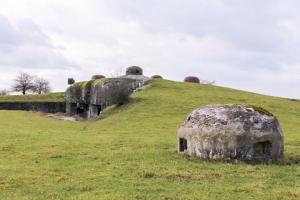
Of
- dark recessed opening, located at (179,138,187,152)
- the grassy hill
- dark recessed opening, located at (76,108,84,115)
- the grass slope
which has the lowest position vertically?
the grassy hill

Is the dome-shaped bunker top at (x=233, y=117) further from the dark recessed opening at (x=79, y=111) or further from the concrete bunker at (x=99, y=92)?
the dark recessed opening at (x=79, y=111)

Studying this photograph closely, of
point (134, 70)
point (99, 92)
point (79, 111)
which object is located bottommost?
point (79, 111)

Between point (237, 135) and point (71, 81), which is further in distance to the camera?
point (71, 81)

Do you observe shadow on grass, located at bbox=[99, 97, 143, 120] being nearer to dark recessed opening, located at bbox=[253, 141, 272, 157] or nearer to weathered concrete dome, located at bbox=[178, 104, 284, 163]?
weathered concrete dome, located at bbox=[178, 104, 284, 163]

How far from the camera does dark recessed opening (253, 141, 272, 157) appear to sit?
58.3 feet

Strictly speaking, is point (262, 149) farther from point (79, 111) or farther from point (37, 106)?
point (37, 106)

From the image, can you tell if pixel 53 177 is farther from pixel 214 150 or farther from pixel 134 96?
pixel 134 96

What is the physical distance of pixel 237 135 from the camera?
17.5 meters

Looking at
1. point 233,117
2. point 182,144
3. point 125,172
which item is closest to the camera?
point 125,172

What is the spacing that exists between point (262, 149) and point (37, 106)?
57.8 metres

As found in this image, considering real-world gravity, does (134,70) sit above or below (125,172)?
above

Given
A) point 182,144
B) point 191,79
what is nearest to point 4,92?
point 191,79

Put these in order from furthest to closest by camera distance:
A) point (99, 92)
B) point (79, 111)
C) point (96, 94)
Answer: point (79, 111) < point (96, 94) < point (99, 92)

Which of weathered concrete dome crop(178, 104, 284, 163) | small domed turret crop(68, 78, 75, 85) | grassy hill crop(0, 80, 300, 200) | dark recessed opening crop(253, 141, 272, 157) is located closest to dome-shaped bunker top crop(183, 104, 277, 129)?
weathered concrete dome crop(178, 104, 284, 163)
